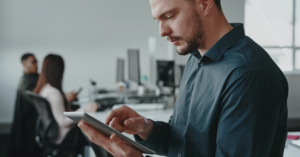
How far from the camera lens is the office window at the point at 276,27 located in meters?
6.37

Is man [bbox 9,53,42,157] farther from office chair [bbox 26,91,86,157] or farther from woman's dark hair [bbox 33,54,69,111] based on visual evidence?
office chair [bbox 26,91,86,157]

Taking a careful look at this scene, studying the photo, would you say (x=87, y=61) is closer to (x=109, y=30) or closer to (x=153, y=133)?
(x=109, y=30)

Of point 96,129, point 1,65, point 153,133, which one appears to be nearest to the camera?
point 96,129

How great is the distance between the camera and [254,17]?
20.9 feet

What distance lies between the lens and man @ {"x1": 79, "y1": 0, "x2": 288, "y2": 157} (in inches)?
34.5

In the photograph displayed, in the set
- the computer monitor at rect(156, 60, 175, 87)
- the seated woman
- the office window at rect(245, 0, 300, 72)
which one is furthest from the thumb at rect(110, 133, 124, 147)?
the office window at rect(245, 0, 300, 72)

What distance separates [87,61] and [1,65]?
5.31 ft

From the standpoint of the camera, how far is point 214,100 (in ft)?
3.18

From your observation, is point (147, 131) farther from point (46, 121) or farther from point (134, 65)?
point (134, 65)

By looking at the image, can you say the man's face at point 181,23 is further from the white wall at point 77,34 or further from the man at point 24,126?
the white wall at point 77,34

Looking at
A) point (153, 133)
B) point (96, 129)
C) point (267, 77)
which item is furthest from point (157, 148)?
point (267, 77)

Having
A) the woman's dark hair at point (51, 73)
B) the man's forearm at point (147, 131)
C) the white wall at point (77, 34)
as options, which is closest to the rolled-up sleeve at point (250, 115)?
the man's forearm at point (147, 131)

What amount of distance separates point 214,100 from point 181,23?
319 millimetres

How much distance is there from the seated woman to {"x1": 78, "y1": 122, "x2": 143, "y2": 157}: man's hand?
1.95 meters
